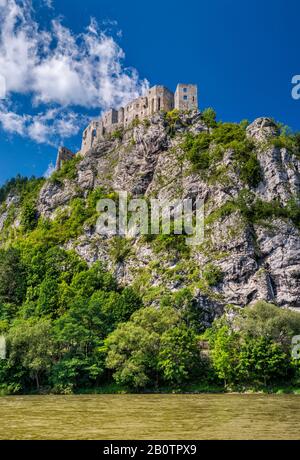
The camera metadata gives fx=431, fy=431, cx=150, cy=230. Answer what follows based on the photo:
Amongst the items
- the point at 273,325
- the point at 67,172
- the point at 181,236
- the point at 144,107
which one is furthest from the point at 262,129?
the point at 273,325

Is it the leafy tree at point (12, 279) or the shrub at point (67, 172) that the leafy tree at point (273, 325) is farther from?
the shrub at point (67, 172)

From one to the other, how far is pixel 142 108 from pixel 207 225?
53.9 metres

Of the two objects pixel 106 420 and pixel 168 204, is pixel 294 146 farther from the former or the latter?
pixel 106 420

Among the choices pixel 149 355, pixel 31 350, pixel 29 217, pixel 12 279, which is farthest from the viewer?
pixel 29 217

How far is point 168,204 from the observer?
10256cm

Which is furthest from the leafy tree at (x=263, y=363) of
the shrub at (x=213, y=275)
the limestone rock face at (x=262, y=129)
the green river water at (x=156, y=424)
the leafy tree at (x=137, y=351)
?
the limestone rock face at (x=262, y=129)

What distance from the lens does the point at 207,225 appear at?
304 ft

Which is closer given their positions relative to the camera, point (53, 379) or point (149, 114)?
point (53, 379)

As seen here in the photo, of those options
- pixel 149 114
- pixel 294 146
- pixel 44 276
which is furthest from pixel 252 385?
pixel 149 114

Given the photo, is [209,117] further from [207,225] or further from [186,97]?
[207,225]

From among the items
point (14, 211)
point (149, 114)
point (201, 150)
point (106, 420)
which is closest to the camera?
point (106, 420)

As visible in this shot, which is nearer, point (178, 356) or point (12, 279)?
point (178, 356)

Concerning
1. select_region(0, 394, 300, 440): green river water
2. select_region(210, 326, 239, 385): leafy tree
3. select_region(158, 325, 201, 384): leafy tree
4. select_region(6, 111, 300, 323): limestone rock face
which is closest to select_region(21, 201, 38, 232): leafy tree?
select_region(6, 111, 300, 323): limestone rock face
